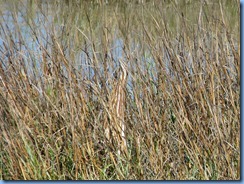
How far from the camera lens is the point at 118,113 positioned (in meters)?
2.50

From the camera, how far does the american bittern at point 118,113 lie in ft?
7.97

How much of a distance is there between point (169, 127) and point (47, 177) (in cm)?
57

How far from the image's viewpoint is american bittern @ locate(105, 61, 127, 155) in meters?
2.43

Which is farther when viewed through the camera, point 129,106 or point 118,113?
point 129,106

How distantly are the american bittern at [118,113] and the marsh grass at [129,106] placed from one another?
0.02 metres

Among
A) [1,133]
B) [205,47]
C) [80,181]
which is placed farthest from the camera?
[205,47]

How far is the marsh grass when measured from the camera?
7.95 ft

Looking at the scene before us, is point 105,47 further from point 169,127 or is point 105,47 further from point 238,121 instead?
point 238,121

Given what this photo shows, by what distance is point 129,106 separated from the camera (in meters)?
2.63

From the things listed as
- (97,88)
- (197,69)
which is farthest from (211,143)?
(97,88)

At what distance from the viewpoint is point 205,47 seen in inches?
108

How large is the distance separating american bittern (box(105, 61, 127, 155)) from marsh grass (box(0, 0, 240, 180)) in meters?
0.02

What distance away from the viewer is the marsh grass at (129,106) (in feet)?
7.95

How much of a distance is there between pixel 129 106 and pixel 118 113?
0.46 feet
